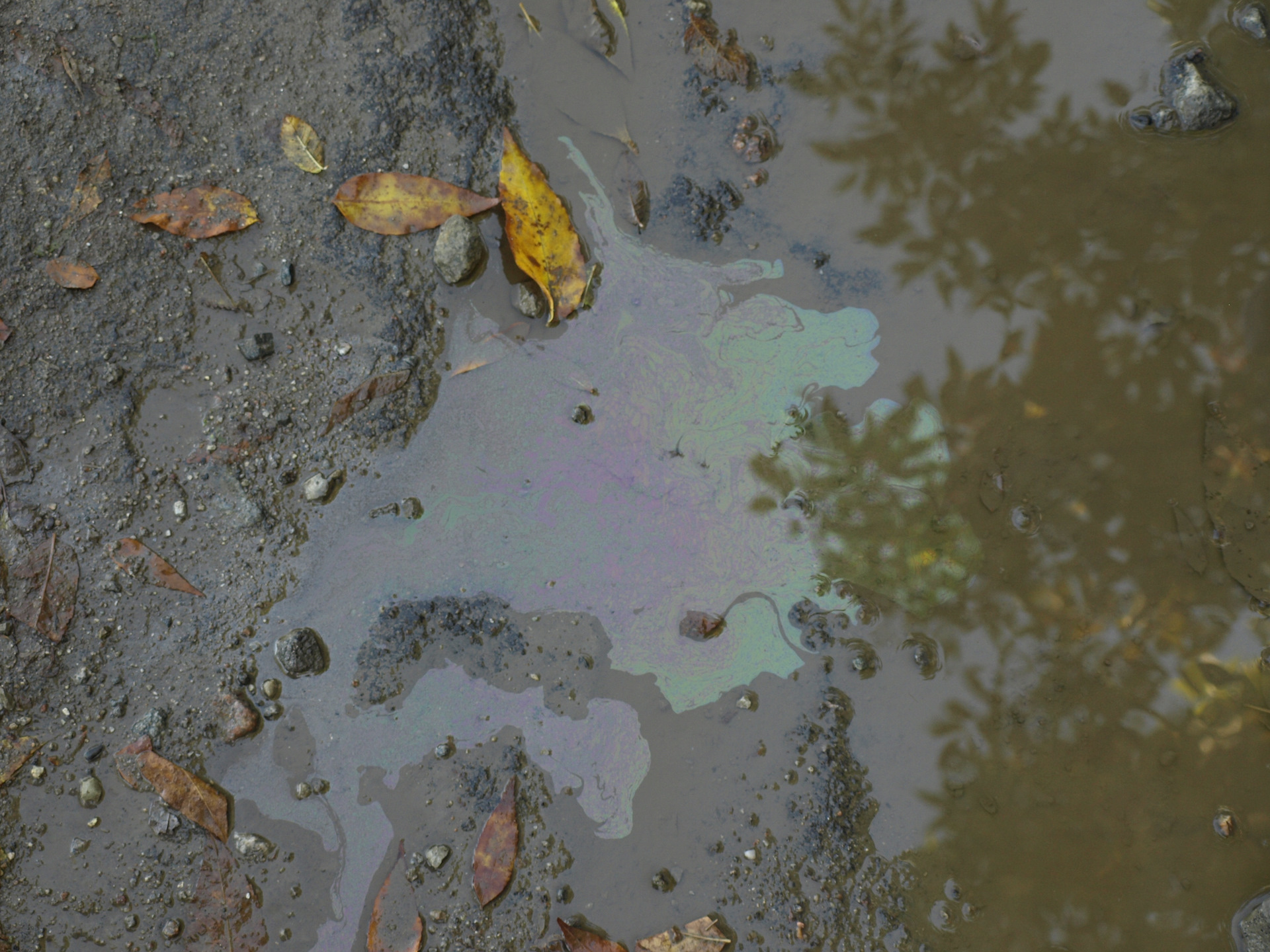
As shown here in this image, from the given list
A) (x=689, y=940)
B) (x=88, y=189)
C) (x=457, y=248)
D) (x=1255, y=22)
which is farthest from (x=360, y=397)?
(x=1255, y=22)

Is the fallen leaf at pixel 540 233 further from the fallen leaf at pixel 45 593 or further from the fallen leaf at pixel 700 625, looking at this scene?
the fallen leaf at pixel 45 593

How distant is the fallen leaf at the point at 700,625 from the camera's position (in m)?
2.53

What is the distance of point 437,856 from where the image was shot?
8.00ft

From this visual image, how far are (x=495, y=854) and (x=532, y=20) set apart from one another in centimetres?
275

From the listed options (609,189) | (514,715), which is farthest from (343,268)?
(514,715)

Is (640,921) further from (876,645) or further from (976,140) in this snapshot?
(976,140)

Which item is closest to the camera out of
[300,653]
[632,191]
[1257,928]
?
[1257,928]

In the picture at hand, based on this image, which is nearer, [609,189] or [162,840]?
[162,840]

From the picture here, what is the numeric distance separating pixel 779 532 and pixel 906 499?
1.39 ft

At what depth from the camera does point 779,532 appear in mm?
2557

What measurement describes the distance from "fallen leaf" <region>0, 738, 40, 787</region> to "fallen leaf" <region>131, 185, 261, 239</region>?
5.66 feet

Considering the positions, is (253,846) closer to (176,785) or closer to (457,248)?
(176,785)

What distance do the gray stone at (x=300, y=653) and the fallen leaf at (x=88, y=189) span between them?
1556 mm

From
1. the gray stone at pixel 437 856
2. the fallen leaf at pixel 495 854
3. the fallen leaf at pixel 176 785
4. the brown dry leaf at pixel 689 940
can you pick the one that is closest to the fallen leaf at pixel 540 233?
the fallen leaf at pixel 495 854
